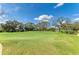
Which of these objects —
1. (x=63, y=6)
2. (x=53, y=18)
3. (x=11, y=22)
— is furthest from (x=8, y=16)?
(x=63, y=6)

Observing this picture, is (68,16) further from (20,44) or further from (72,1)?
(20,44)

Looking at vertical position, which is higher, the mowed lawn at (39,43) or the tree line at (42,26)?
the tree line at (42,26)

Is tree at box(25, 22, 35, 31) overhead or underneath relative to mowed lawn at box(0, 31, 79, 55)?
overhead

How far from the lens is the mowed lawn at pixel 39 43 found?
160 cm

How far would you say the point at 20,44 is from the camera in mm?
1609

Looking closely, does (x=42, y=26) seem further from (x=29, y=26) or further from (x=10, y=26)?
(x=10, y=26)

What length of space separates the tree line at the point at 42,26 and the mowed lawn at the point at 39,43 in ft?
0.12

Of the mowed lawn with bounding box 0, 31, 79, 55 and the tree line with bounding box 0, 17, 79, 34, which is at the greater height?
the tree line with bounding box 0, 17, 79, 34

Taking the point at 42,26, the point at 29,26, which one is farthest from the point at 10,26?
the point at 42,26

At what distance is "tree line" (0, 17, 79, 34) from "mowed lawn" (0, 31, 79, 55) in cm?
4

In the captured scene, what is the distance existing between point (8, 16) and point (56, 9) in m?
0.45

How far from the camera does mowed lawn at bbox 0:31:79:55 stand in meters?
1.60

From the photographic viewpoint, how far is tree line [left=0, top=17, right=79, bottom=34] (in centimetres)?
163
